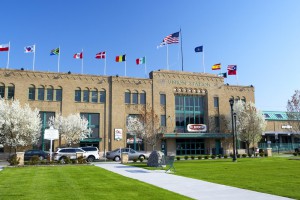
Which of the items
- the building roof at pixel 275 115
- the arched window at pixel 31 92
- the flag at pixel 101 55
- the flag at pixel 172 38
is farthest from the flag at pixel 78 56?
the building roof at pixel 275 115

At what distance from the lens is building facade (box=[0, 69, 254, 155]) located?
155 ft

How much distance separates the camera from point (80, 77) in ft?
164

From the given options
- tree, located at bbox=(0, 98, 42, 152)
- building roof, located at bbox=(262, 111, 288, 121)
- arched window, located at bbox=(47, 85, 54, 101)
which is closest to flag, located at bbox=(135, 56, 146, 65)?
arched window, located at bbox=(47, 85, 54, 101)

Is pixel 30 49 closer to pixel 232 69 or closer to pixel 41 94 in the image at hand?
pixel 41 94

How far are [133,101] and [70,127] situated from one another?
39.9 ft

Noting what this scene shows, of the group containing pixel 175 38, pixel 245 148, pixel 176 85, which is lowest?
pixel 245 148

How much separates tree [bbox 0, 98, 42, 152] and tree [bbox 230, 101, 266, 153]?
1352 inches

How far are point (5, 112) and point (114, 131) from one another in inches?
647

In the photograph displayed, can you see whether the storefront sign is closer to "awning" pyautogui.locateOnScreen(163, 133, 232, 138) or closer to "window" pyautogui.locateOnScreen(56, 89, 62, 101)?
"awning" pyautogui.locateOnScreen(163, 133, 232, 138)

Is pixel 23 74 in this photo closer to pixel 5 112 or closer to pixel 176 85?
pixel 5 112

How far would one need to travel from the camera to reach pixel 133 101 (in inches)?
2052

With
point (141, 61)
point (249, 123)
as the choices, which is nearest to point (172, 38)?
point (141, 61)

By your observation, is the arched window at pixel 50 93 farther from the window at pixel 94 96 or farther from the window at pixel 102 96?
the window at pixel 102 96

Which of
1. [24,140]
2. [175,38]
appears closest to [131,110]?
[175,38]
